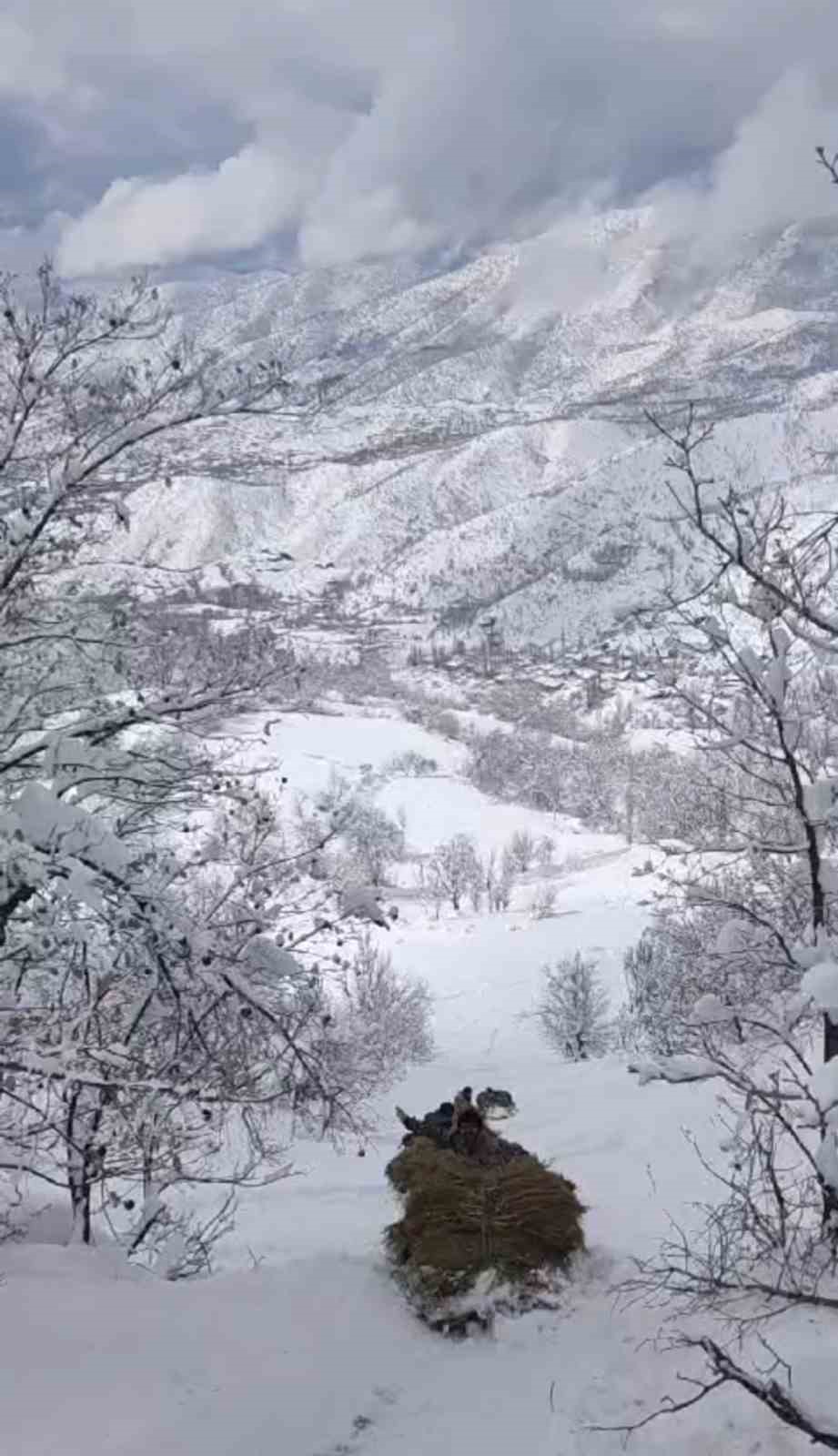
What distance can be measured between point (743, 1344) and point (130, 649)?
527 centimetres

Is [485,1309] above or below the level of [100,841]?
below

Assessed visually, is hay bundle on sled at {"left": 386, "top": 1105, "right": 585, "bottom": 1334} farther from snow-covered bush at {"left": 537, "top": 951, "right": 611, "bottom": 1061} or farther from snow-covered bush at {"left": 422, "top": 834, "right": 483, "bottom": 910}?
snow-covered bush at {"left": 422, "top": 834, "right": 483, "bottom": 910}

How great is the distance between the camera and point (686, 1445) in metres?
5.61

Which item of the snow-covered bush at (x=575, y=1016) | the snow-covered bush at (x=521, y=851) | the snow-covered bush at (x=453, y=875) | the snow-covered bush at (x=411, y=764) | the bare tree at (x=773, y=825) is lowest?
the snow-covered bush at (x=575, y=1016)

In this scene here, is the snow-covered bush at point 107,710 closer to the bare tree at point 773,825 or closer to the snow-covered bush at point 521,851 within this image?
the bare tree at point 773,825

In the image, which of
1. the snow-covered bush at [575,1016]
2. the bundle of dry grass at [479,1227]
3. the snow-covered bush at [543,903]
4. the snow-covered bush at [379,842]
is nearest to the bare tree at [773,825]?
the bundle of dry grass at [479,1227]

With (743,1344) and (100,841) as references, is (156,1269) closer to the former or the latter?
(743,1344)

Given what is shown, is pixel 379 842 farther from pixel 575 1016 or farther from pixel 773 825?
pixel 773 825

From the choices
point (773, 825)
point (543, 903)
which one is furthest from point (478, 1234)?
point (543, 903)

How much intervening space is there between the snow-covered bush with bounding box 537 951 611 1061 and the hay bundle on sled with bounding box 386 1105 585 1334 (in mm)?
24588

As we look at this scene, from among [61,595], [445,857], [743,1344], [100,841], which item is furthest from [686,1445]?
[445,857]

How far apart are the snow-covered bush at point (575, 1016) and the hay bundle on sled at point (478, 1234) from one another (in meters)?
24.6

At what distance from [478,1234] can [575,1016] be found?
26.6 m

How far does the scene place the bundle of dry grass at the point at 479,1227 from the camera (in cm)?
786
